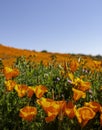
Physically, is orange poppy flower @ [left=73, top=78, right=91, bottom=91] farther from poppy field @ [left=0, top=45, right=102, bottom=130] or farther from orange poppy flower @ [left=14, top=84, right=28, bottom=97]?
orange poppy flower @ [left=14, top=84, right=28, bottom=97]

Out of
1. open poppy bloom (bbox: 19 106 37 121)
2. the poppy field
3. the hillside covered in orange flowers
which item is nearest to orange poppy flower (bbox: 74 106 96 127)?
the poppy field

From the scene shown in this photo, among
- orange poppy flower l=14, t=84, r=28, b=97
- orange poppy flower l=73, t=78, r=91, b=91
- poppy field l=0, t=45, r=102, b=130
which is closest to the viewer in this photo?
poppy field l=0, t=45, r=102, b=130

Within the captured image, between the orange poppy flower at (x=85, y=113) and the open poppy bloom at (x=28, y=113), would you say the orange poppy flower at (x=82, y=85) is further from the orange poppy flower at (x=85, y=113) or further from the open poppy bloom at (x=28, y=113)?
the open poppy bloom at (x=28, y=113)

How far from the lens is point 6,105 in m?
5.16

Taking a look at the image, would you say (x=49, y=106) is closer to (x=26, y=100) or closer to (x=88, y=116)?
(x=88, y=116)

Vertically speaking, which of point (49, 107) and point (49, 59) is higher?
point (49, 107)

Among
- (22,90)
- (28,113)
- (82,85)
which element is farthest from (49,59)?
(28,113)

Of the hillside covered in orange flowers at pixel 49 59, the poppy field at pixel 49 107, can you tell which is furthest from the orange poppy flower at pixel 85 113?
the hillside covered in orange flowers at pixel 49 59

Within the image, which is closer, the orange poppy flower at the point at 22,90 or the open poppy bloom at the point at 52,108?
the open poppy bloom at the point at 52,108

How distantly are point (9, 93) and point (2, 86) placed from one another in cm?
83

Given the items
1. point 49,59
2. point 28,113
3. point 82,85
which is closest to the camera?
point 28,113

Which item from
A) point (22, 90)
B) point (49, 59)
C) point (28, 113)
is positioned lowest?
point (49, 59)

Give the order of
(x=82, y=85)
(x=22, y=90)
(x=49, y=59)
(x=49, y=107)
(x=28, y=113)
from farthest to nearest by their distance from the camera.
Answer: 1. (x=49, y=59)
2. (x=82, y=85)
3. (x=22, y=90)
4. (x=28, y=113)
5. (x=49, y=107)

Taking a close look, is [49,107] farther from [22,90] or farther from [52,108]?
[22,90]
